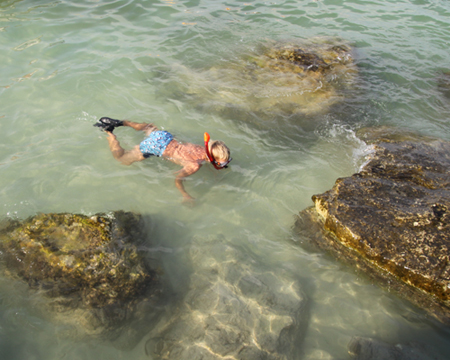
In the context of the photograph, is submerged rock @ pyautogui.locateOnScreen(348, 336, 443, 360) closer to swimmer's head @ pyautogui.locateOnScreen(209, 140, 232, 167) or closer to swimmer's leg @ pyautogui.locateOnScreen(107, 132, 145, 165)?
swimmer's head @ pyautogui.locateOnScreen(209, 140, 232, 167)

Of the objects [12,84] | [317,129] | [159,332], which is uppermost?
[12,84]

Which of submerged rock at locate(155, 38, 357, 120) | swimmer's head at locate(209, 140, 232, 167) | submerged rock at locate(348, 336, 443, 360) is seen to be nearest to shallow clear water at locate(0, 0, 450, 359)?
submerged rock at locate(348, 336, 443, 360)

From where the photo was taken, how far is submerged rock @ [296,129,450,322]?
11.2 feet

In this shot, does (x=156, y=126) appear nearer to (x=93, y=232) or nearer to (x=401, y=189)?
(x=93, y=232)

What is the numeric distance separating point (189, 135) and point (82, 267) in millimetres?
3441

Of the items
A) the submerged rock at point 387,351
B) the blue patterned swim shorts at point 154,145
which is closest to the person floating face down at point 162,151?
the blue patterned swim shorts at point 154,145

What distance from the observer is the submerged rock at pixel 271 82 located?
6691 mm

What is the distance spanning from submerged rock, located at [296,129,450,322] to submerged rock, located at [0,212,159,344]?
242 centimetres

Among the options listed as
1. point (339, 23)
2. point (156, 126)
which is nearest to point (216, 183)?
point (156, 126)

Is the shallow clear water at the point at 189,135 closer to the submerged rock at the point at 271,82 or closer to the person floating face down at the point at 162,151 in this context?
the person floating face down at the point at 162,151

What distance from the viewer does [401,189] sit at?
431 centimetres

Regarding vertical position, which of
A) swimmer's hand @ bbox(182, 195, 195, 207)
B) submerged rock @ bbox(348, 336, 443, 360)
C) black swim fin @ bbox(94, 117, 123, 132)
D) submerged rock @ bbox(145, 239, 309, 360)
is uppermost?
black swim fin @ bbox(94, 117, 123, 132)

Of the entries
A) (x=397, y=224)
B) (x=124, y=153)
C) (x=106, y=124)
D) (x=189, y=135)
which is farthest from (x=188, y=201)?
(x=397, y=224)

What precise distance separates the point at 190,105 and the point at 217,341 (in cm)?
496
